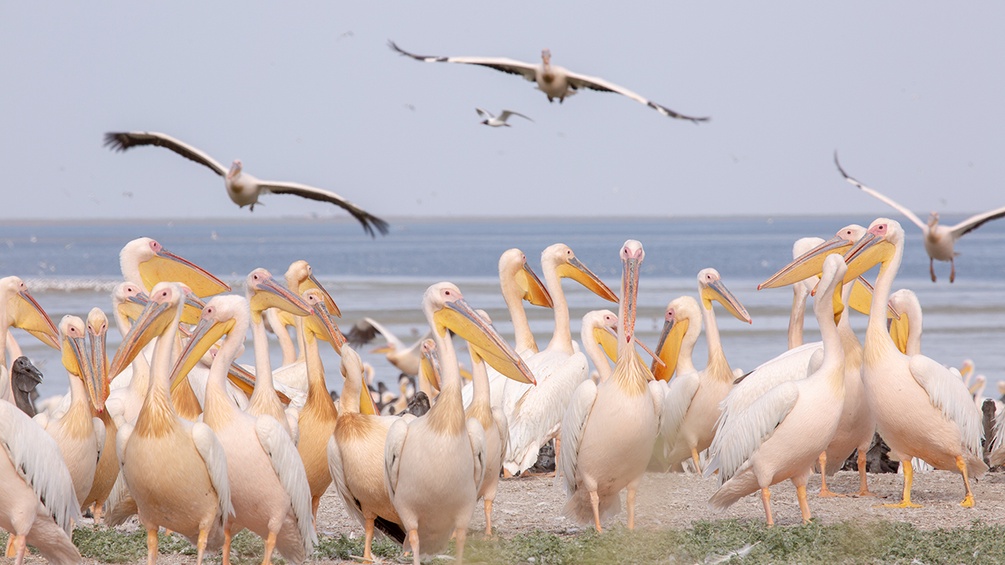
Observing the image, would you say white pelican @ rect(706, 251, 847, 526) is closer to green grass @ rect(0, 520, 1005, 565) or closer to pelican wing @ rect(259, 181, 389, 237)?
green grass @ rect(0, 520, 1005, 565)

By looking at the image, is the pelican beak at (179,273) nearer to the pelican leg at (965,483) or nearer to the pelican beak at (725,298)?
the pelican beak at (725,298)

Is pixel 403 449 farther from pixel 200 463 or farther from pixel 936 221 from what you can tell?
pixel 936 221

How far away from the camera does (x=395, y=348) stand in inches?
526

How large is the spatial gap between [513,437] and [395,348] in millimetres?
6686

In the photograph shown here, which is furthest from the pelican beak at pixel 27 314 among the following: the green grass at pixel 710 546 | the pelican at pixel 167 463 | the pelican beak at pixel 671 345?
the pelican beak at pixel 671 345

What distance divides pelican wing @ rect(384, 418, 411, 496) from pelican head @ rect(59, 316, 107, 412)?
1245 mm

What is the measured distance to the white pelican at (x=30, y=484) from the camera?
4465 mm

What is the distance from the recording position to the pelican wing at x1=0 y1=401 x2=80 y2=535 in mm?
4465

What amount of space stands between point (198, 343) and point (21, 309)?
1.86 meters

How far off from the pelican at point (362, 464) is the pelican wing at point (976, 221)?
7759 mm

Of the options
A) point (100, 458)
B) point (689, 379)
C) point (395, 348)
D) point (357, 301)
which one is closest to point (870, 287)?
point (689, 379)

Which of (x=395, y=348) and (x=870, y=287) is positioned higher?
(x=870, y=287)

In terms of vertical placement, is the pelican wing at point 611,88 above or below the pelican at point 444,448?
above

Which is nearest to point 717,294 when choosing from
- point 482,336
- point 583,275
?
point 583,275
